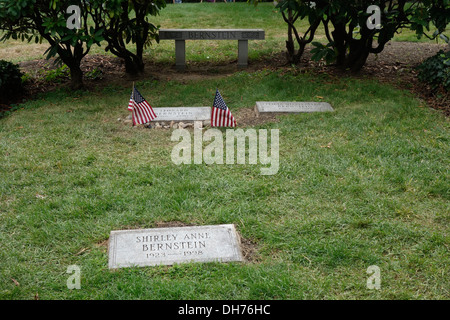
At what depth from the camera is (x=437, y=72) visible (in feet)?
25.4

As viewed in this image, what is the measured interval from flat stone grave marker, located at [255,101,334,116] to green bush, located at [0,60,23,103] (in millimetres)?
4596

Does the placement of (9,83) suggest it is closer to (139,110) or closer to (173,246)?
(139,110)

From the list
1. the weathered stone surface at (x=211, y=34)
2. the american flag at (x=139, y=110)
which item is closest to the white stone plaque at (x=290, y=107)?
the american flag at (x=139, y=110)

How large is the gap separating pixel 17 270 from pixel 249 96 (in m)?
5.40

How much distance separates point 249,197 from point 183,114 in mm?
2980

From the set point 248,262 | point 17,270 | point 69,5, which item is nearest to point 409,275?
point 248,262

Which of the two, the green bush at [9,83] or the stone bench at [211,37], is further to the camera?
the stone bench at [211,37]
